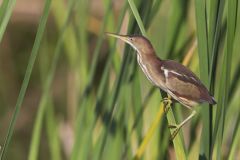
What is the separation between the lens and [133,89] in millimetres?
1796

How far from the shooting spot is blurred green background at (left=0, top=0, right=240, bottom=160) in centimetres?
137

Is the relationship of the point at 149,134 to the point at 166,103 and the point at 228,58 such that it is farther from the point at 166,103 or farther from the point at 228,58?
the point at 228,58

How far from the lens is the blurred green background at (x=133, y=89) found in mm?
1367

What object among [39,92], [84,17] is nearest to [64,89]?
[39,92]

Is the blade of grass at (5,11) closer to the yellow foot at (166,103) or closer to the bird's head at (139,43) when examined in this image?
the bird's head at (139,43)

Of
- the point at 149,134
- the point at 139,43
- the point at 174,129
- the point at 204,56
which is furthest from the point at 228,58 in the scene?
the point at 149,134

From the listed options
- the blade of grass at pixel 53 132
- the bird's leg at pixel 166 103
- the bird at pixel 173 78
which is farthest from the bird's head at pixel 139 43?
the blade of grass at pixel 53 132

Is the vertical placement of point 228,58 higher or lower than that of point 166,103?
higher

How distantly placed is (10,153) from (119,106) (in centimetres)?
144

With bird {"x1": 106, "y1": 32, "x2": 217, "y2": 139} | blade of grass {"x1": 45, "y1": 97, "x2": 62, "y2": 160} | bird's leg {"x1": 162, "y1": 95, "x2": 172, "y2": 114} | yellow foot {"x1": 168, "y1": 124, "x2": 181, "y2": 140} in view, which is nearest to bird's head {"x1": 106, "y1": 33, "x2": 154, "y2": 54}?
bird {"x1": 106, "y1": 32, "x2": 217, "y2": 139}

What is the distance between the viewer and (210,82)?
1389mm

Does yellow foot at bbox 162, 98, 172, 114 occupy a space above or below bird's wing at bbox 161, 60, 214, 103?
below

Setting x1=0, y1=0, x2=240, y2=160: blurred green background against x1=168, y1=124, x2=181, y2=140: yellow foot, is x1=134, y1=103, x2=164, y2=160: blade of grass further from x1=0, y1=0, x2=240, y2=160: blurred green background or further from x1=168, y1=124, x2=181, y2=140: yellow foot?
x1=168, y1=124, x2=181, y2=140: yellow foot

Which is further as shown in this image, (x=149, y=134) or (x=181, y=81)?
(x=149, y=134)
